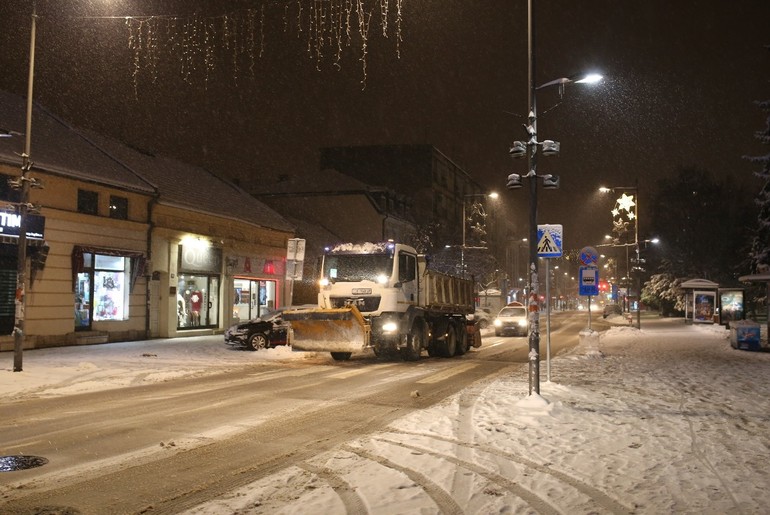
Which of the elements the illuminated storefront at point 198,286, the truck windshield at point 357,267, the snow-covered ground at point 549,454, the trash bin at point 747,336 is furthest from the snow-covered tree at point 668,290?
the snow-covered ground at point 549,454

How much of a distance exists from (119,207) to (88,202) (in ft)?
5.07

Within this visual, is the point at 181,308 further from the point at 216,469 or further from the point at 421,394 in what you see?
the point at 216,469

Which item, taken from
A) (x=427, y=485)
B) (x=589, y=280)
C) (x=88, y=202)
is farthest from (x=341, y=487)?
(x=88, y=202)

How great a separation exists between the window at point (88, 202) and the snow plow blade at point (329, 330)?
1044 cm

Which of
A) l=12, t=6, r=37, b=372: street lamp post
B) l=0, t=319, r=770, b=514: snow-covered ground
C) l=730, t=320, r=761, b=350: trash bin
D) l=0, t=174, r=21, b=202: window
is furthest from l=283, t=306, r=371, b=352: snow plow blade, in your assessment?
l=730, t=320, r=761, b=350: trash bin

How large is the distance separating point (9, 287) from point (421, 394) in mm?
15531

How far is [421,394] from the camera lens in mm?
12852

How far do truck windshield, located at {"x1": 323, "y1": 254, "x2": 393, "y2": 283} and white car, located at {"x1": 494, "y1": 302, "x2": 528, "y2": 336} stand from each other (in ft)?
61.9

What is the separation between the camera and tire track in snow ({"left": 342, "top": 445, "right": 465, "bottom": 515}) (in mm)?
5539

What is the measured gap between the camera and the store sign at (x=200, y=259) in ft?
93.9

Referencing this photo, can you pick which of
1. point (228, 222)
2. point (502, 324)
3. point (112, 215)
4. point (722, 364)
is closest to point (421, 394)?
point (722, 364)

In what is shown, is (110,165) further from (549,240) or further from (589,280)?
(549,240)

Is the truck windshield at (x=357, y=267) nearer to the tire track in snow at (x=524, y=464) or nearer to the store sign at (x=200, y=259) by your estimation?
the tire track in snow at (x=524, y=464)

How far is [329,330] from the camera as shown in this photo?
1833 cm
